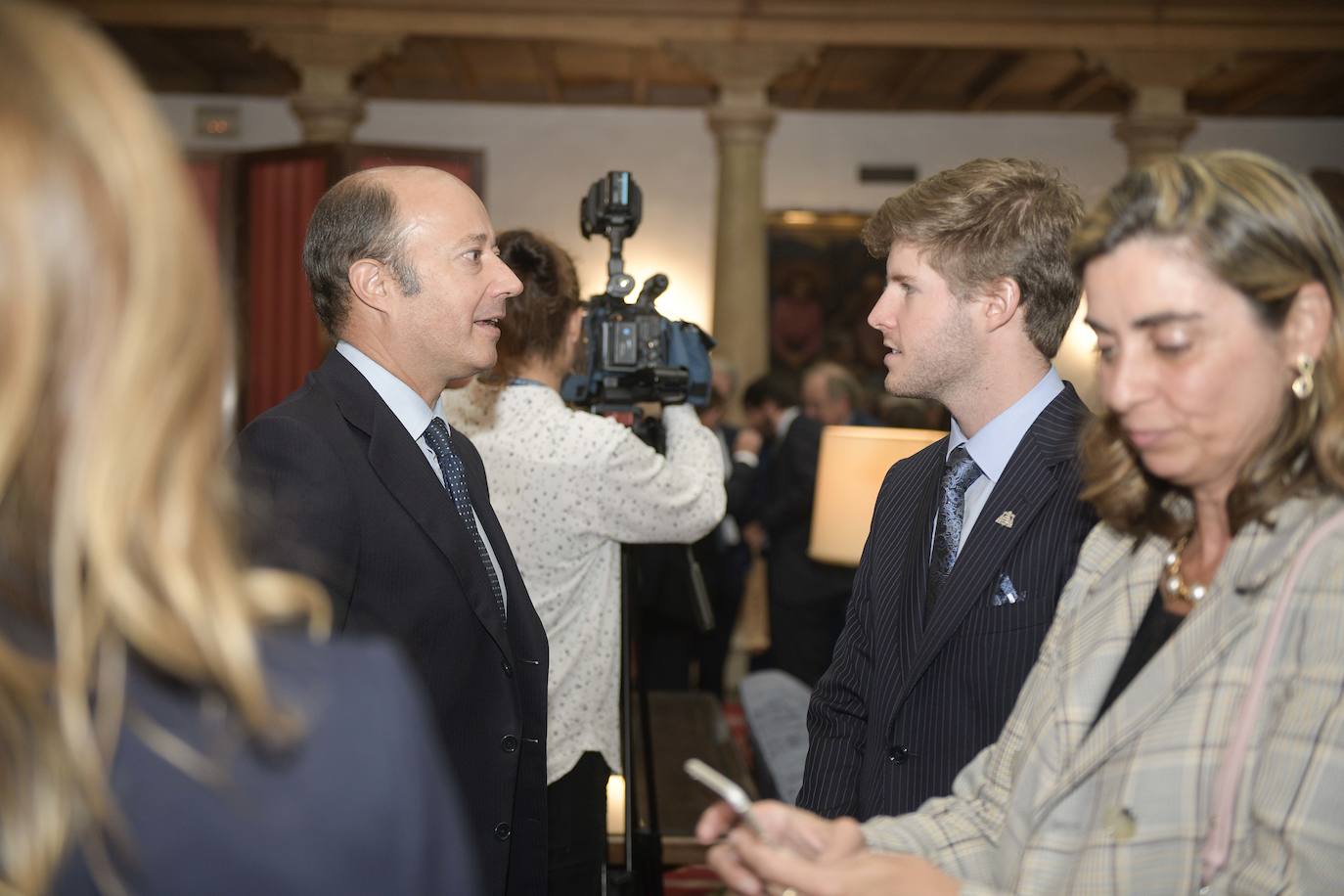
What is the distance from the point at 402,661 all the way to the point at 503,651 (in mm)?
1185

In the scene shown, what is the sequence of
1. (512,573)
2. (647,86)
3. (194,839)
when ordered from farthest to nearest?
(647,86)
(512,573)
(194,839)

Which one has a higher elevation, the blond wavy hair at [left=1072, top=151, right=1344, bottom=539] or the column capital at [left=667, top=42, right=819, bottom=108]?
the column capital at [left=667, top=42, right=819, bottom=108]

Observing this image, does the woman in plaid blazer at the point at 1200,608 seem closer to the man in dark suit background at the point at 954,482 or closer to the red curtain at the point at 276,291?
the man in dark suit background at the point at 954,482

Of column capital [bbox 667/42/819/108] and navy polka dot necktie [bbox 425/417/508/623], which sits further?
column capital [bbox 667/42/819/108]

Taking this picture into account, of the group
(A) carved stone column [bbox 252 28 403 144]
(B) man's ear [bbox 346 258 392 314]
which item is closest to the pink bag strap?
(B) man's ear [bbox 346 258 392 314]

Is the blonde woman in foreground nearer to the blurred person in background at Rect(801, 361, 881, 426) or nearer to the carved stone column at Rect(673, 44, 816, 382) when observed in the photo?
the blurred person in background at Rect(801, 361, 881, 426)

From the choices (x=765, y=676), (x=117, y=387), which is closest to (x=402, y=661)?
(x=117, y=387)

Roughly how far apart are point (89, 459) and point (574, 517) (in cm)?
189

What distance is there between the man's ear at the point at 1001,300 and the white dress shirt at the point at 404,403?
0.92 metres

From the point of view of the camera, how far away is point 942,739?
1.74 metres

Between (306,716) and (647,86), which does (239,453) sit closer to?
(306,716)

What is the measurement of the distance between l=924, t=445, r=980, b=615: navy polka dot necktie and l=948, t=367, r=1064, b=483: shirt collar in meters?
0.02

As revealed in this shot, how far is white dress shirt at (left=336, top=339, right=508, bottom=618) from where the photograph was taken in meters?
2.11

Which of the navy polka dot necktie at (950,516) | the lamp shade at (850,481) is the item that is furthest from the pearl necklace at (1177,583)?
Answer: the lamp shade at (850,481)
